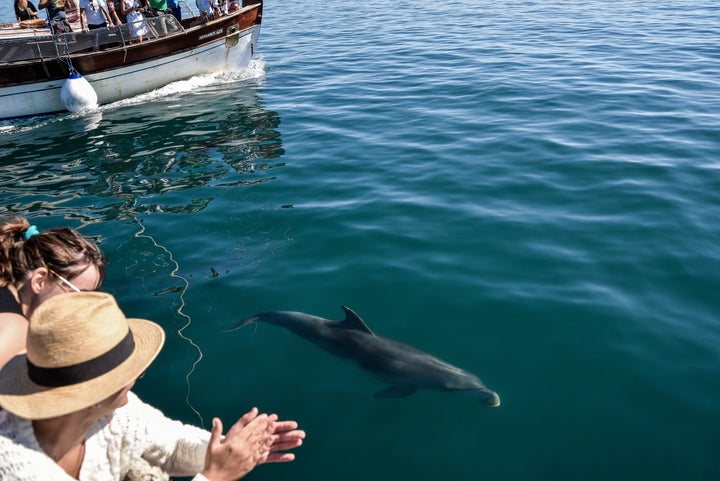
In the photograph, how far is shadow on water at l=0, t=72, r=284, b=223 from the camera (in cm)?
1038

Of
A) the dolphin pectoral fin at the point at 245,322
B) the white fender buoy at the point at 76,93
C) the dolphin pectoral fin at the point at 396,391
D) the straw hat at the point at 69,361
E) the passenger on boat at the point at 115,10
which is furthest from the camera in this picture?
the passenger on boat at the point at 115,10

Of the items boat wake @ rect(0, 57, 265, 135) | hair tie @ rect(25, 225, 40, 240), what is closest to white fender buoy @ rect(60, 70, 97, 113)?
boat wake @ rect(0, 57, 265, 135)

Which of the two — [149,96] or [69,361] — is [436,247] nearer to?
[69,361]

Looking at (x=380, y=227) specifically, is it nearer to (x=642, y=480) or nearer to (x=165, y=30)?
(x=642, y=480)

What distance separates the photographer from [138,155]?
12.7 meters

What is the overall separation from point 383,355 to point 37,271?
3362 millimetres

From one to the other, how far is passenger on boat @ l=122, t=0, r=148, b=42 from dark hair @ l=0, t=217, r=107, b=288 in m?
13.8

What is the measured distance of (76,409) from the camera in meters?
2.69

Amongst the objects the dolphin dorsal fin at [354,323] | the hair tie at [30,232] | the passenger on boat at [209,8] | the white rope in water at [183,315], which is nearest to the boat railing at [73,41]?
the passenger on boat at [209,8]

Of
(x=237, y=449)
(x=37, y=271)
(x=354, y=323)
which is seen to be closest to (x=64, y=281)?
(x=37, y=271)

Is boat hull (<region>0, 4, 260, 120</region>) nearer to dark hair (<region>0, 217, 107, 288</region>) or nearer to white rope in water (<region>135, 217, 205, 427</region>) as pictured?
white rope in water (<region>135, 217, 205, 427</region>)

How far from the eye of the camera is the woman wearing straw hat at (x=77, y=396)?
2676 millimetres

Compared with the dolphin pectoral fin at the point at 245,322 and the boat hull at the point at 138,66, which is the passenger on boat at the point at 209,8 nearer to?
the boat hull at the point at 138,66

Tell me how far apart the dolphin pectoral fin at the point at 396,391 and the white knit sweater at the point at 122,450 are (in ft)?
7.73
